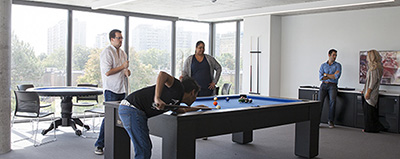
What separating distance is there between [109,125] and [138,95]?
32.0 inches

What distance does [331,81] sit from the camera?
728 centimetres

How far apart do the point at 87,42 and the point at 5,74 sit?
3.37 metres

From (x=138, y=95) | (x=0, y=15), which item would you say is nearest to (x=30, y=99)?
(x=0, y=15)

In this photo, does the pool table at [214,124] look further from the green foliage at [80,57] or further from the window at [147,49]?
the window at [147,49]

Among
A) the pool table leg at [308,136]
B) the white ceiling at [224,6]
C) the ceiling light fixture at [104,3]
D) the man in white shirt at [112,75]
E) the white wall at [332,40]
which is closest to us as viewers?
the man in white shirt at [112,75]

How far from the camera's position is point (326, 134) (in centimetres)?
651

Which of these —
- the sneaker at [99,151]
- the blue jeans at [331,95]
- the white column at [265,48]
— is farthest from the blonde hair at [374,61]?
the sneaker at [99,151]

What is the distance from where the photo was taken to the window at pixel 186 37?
987cm

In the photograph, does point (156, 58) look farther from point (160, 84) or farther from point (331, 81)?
point (160, 84)

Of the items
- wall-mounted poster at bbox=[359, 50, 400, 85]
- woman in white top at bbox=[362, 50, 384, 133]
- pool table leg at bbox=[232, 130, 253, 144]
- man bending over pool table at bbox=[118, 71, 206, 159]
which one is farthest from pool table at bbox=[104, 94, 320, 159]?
wall-mounted poster at bbox=[359, 50, 400, 85]

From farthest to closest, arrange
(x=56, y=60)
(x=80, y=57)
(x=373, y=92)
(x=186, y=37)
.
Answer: (x=186, y=37)
(x=80, y=57)
(x=56, y=60)
(x=373, y=92)

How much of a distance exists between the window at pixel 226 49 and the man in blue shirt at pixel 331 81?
10.1 ft

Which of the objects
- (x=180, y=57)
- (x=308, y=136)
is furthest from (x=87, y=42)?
(x=308, y=136)

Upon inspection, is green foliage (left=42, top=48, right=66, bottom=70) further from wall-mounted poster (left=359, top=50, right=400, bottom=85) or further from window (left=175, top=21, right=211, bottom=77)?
wall-mounted poster (left=359, top=50, right=400, bottom=85)
